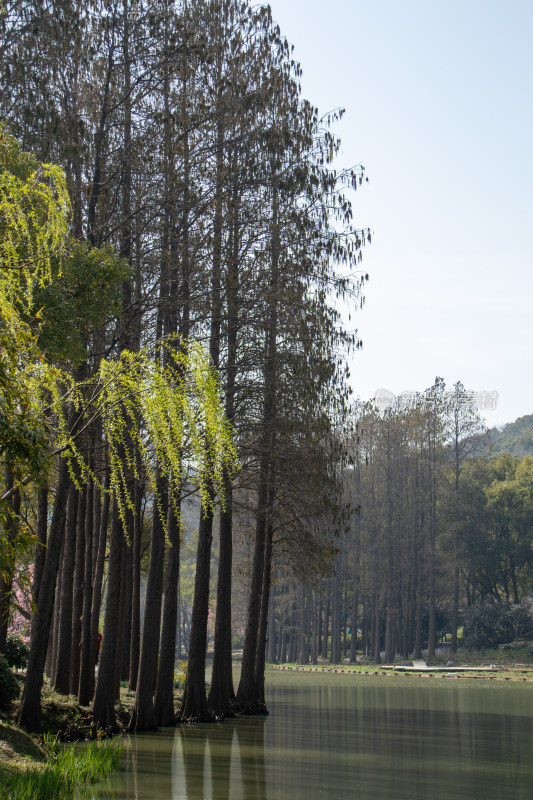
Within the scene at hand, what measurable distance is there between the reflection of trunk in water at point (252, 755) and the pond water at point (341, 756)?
0.02 m

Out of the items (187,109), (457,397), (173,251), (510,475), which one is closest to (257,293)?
(173,251)

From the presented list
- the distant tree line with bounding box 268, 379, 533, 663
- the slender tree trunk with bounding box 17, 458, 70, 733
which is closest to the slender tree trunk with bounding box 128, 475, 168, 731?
the slender tree trunk with bounding box 17, 458, 70, 733

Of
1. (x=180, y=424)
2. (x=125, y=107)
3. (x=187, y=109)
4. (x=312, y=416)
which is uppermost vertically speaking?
(x=187, y=109)

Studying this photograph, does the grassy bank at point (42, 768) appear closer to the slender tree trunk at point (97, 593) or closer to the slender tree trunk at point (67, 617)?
the slender tree trunk at point (67, 617)

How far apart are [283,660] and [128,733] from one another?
64147 mm

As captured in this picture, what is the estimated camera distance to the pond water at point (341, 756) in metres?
12.8

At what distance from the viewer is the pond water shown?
42.1 feet

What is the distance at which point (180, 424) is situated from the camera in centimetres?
1077

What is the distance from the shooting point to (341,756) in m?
17.0

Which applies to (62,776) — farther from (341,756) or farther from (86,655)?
(86,655)

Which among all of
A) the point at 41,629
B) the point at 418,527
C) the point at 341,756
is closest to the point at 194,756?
the point at 341,756

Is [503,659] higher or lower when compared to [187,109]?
lower

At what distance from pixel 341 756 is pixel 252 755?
168 cm

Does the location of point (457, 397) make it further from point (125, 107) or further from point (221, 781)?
point (221, 781)
